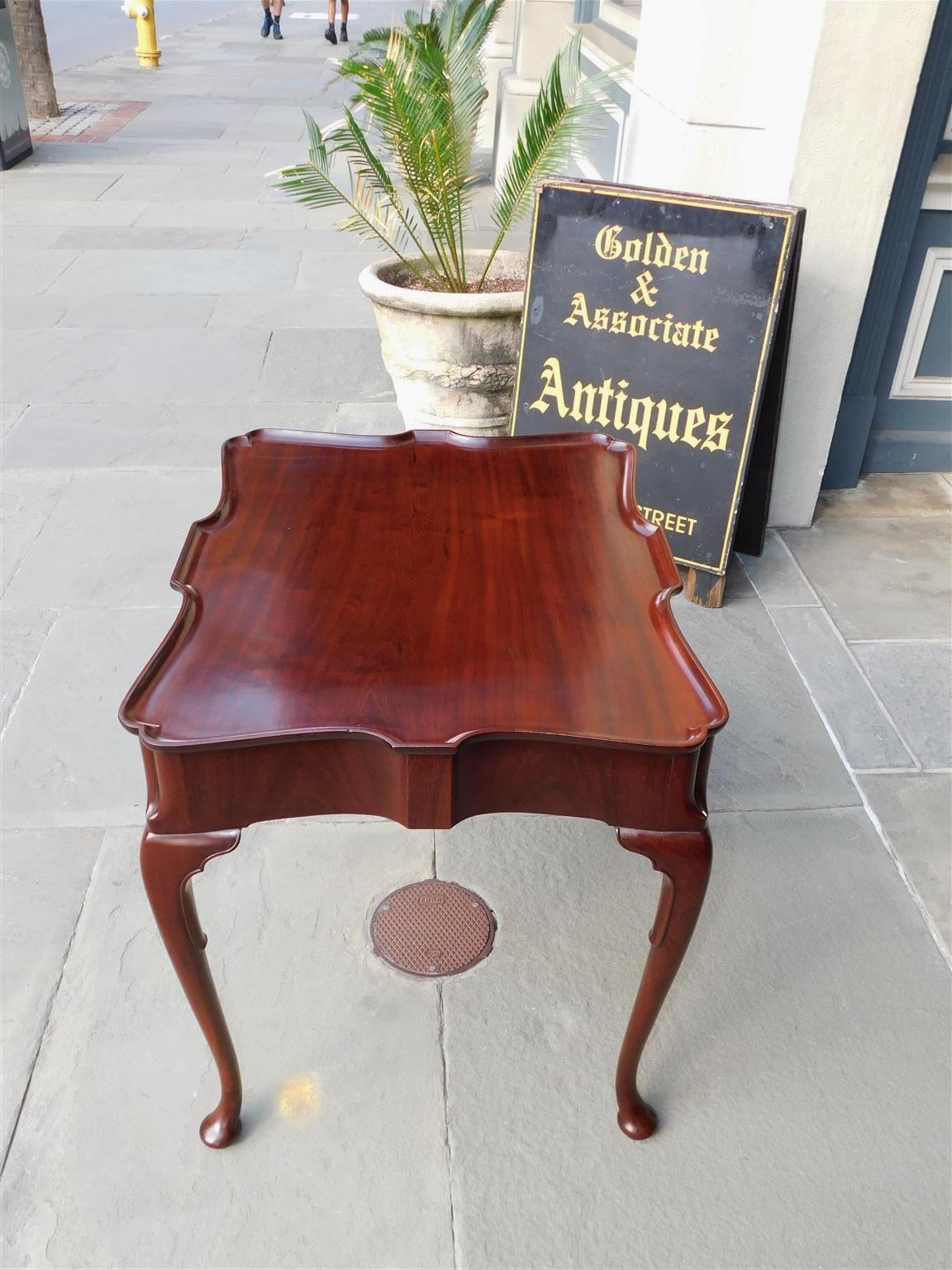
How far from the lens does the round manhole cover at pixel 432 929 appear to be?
80.2 inches

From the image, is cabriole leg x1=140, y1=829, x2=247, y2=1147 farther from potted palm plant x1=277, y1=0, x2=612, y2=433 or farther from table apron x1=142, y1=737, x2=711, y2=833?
potted palm plant x1=277, y1=0, x2=612, y2=433

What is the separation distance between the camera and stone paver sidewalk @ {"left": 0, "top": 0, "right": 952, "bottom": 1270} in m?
1.63

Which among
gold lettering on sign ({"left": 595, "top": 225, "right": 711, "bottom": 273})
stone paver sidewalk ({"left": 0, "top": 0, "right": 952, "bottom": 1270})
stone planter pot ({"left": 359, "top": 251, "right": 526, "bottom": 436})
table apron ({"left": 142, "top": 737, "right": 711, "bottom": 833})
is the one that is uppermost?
gold lettering on sign ({"left": 595, "top": 225, "right": 711, "bottom": 273})

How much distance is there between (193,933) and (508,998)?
712mm

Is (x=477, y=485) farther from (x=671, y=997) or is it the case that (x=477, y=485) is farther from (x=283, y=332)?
(x=283, y=332)

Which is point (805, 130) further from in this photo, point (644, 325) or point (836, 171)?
point (644, 325)

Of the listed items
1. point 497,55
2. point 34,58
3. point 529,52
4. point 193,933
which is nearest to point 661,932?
point 193,933

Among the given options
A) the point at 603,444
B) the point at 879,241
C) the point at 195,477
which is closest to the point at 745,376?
the point at 879,241

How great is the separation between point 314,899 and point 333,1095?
458 millimetres

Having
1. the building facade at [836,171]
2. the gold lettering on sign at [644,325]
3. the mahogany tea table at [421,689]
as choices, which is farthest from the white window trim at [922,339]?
the mahogany tea table at [421,689]

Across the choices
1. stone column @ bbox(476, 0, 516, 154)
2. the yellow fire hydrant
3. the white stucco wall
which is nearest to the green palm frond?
the white stucco wall

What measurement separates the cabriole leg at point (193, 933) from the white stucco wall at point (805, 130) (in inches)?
105

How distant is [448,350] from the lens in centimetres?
373

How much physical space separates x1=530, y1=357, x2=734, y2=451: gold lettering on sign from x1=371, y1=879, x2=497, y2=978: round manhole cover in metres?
1.59
